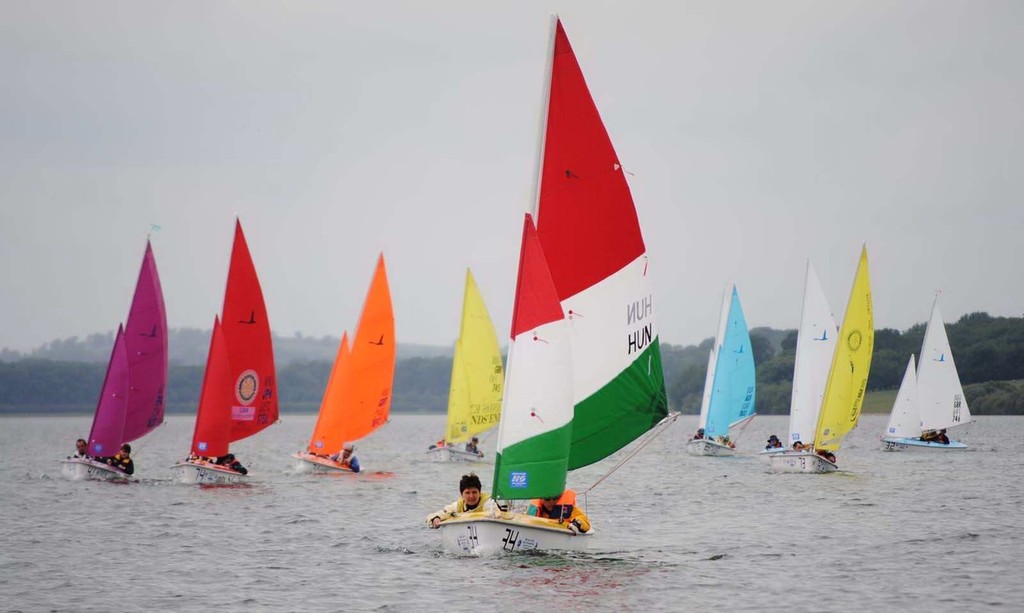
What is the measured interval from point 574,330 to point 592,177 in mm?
2811

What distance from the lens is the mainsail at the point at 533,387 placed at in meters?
20.2

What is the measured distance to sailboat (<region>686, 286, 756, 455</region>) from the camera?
190 feet

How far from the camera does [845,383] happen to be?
44031 millimetres

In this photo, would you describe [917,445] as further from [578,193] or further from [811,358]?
→ [578,193]

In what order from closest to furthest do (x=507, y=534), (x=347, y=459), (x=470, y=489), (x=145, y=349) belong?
1. (x=507, y=534)
2. (x=470, y=489)
3. (x=145, y=349)
4. (x=347, y=459)

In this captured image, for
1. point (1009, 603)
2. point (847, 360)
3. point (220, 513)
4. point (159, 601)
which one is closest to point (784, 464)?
point (847, 360)

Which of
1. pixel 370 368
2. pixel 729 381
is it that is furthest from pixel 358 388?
pixel 729 381

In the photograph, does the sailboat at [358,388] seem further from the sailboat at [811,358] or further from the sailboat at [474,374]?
the sailboat at [811,358]

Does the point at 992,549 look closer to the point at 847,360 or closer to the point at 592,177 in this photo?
the point at 592,177

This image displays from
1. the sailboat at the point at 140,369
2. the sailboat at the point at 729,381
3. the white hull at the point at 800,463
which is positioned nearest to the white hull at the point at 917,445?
the sailboat at the point at 729,381

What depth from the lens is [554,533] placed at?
20.7 m

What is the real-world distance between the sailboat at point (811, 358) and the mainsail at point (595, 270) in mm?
24096

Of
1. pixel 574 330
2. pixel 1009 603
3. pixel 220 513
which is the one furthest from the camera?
pixel 220 513

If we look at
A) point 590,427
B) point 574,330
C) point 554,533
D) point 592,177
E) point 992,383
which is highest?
point 992,383
